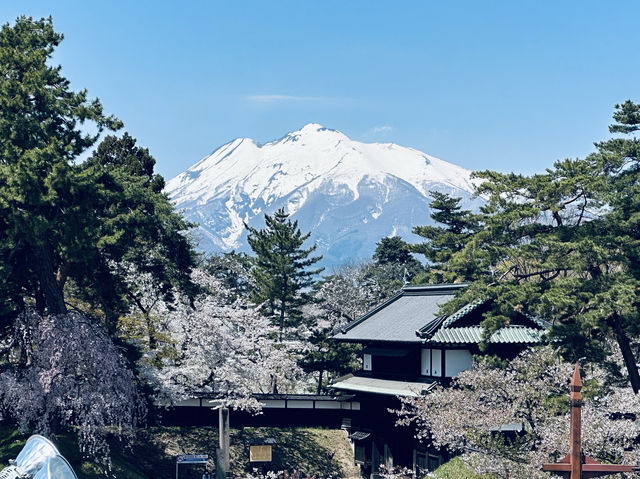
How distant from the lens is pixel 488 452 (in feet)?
64.2

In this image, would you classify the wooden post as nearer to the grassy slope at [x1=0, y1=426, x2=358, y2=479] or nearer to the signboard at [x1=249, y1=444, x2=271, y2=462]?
the grassy slope at [x1=0, y1=426, x2=358, y2=479]

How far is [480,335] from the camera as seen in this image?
27.2 metres

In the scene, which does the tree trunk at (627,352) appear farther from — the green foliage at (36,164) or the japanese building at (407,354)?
the green foliage at (36,164)

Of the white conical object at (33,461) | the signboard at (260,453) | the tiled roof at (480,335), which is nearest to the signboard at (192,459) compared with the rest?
the signboard at (260,453)

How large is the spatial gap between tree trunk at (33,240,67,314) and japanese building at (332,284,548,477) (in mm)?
11927

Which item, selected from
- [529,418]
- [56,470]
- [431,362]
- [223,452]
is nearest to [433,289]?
[431,362]

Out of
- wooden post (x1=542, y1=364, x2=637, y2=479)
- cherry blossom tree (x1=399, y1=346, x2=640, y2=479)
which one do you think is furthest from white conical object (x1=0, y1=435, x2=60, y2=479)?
cherry blossom tree (x1=399, y1=346, x2=640, y2=479)

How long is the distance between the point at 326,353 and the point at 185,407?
813 centimetres

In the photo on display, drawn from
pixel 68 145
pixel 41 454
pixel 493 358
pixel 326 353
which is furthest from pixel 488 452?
pixel 326 353

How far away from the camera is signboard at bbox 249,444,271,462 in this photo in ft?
98.2

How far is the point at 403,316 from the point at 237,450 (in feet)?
29.4

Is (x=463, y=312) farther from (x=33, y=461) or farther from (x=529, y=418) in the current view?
(x=33, y=461)

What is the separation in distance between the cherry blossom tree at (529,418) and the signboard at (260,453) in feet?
31.0

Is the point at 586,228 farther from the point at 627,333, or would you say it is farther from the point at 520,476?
the point at 520,476
